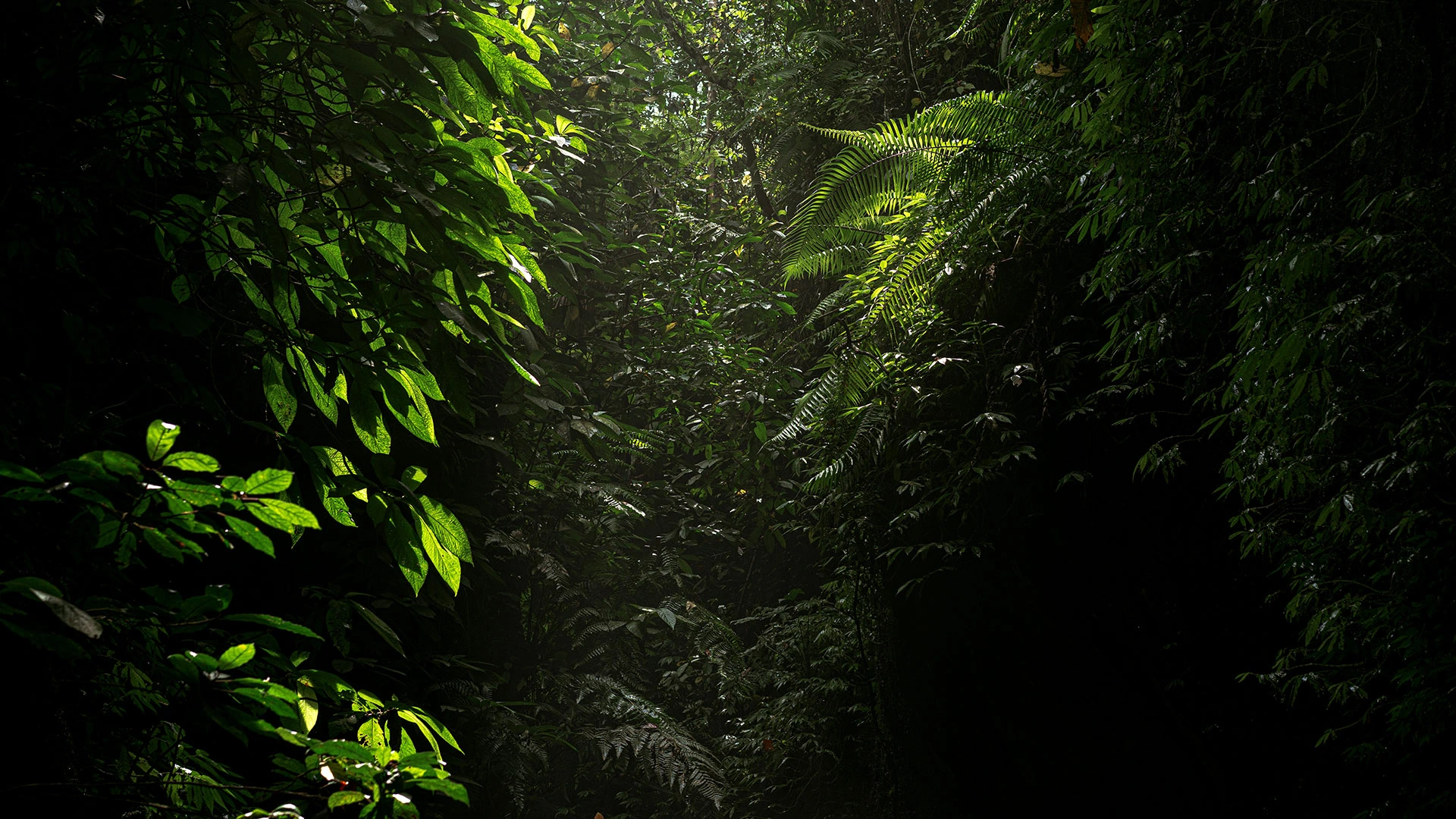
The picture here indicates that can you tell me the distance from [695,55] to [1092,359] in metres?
5.51

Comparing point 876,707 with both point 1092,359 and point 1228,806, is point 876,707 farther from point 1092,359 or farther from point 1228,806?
point 1092,359

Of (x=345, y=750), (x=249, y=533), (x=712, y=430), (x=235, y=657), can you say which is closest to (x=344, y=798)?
(x=345, y=750)

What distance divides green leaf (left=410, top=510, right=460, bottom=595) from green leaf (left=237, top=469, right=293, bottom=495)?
15.1 inches

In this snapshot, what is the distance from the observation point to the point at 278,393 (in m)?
1.33

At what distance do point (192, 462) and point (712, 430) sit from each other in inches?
158

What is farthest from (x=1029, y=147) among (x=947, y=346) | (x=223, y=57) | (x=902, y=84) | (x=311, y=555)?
(x=311, y=555)

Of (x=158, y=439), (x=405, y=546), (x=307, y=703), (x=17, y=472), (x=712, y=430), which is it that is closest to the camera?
(x=17, y=472)

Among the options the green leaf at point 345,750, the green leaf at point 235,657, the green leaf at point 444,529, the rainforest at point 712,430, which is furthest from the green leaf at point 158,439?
the green leaf at point 444,529

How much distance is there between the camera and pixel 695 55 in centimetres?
695

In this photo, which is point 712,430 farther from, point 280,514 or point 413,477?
point 280,514

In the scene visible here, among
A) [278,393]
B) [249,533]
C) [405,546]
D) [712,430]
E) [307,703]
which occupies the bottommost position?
[307,703]

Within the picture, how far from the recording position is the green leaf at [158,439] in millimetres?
828

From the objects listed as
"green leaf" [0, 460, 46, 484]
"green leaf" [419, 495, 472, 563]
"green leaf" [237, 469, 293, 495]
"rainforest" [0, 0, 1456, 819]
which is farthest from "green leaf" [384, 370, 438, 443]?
"green leaf" [0, 460, 46, 484]

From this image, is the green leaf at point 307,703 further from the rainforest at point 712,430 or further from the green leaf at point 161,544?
the green leaf at point 161,544
